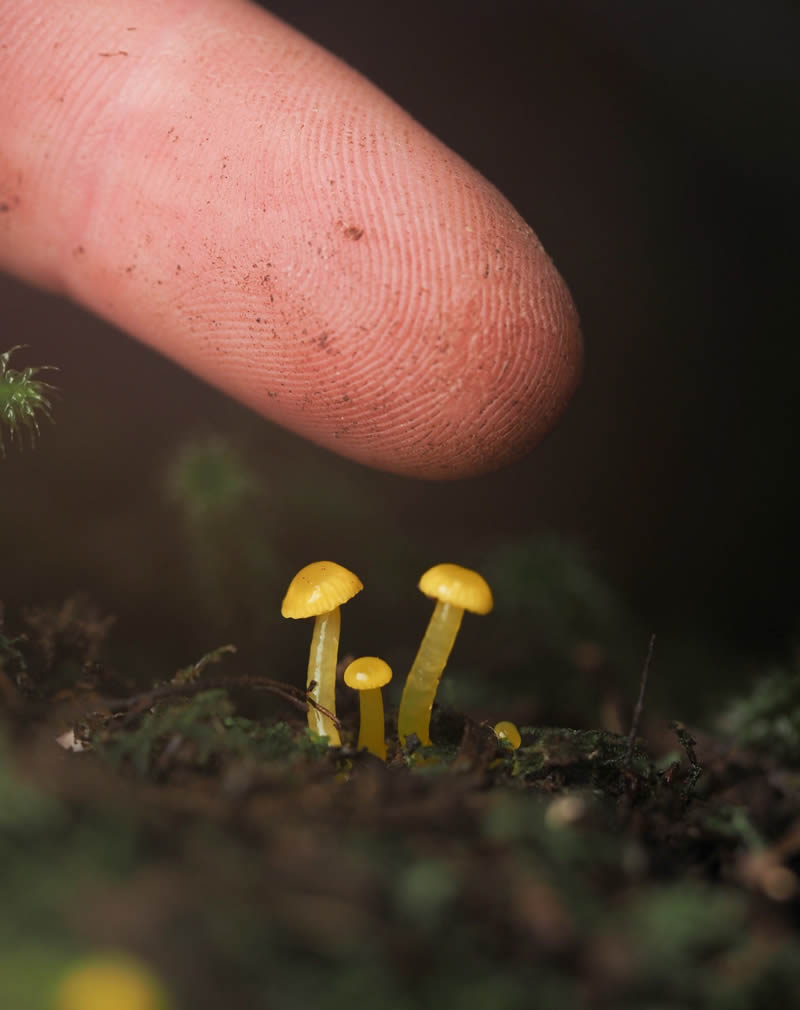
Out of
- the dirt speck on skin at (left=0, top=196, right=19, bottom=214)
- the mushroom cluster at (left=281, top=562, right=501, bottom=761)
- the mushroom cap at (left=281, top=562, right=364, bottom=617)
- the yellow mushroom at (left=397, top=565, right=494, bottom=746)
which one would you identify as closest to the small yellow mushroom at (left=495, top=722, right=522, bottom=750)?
the mushroom cluster at (left=281, top=562, right=501, bottom=761)

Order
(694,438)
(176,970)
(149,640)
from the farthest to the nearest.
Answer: (694,438) < (149,640) < (176,970)

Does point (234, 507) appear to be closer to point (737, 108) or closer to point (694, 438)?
point (694, 438)

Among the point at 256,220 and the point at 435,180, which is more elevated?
the point at 435,180

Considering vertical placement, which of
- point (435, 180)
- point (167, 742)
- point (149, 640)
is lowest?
point (149, 640)

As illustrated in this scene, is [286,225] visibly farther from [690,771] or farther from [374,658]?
[690,771]

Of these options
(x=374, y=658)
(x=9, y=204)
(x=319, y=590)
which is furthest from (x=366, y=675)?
(x=9, y=204)

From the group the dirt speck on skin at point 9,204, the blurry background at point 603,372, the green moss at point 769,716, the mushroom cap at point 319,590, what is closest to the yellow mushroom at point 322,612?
the mushroom cap at point 319,590

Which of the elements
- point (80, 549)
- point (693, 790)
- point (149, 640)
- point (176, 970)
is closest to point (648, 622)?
point (693, 790)
